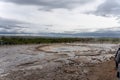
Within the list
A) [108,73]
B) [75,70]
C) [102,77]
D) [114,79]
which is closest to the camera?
[114,79]

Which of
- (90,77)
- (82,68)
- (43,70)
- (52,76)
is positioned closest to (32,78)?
(52,76)

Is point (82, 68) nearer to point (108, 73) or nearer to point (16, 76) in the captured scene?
point (108, 73)

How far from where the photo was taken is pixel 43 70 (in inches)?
541

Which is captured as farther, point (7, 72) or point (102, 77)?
point (7, 72)

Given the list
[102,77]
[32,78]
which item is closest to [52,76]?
[32,78]

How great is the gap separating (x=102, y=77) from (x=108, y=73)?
103cm

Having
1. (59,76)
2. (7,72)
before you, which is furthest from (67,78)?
(7,72)

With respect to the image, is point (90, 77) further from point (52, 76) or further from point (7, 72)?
point (7, 72)

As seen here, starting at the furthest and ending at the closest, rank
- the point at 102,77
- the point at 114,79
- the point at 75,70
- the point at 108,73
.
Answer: the point at 75,70 < the point at 108,73 < the point at 102,77 < the point at 114,79

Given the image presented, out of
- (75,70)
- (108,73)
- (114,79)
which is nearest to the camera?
(114,79)

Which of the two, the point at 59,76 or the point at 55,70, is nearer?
the point at 59,76

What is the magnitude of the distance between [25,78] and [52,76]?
1.51 meters

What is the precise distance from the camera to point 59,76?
12.1m

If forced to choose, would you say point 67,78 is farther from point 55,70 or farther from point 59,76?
point 55,70
